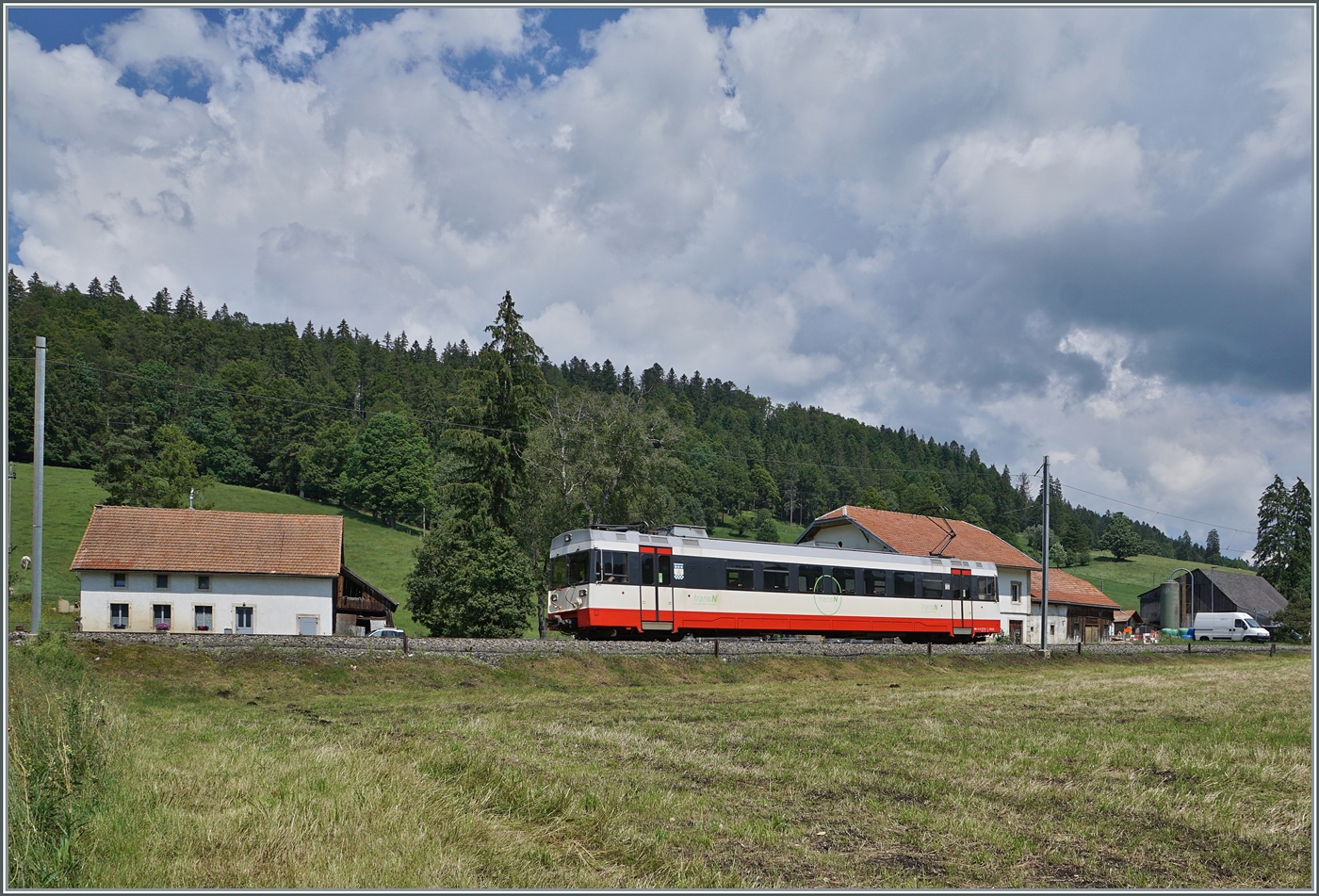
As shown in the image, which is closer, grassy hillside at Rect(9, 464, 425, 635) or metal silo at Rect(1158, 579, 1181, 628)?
grassy hillside at Rect(9, 464, 425, 635)

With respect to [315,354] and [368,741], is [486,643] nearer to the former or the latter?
[368,741]

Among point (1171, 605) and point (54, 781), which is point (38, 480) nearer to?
point (54, 781)

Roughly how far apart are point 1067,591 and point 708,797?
59.3m

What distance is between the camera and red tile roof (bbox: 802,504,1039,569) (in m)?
51.9

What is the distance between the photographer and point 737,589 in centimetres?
2880

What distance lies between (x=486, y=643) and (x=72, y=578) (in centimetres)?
4653

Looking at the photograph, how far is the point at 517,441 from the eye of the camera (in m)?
39.8

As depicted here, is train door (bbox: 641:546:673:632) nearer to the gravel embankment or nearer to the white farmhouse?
the gravel embankment

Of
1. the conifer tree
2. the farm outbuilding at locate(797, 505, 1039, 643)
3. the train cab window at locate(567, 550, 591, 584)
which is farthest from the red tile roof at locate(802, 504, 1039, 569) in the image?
the conifer tree

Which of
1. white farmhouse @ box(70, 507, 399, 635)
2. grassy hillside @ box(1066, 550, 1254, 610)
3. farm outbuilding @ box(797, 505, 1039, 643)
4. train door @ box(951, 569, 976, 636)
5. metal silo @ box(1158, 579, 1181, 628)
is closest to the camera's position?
train door @ box(951, 569, 976, 636)

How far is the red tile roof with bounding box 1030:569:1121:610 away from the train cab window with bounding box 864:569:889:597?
1071 inches

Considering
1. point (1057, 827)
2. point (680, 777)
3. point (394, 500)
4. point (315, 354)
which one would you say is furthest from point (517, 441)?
point (315, 354)

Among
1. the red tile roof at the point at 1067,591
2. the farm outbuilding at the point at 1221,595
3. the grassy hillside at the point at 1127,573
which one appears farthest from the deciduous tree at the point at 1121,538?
the red tile roof at the point at 1067,591

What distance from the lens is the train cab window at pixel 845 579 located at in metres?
31.3
